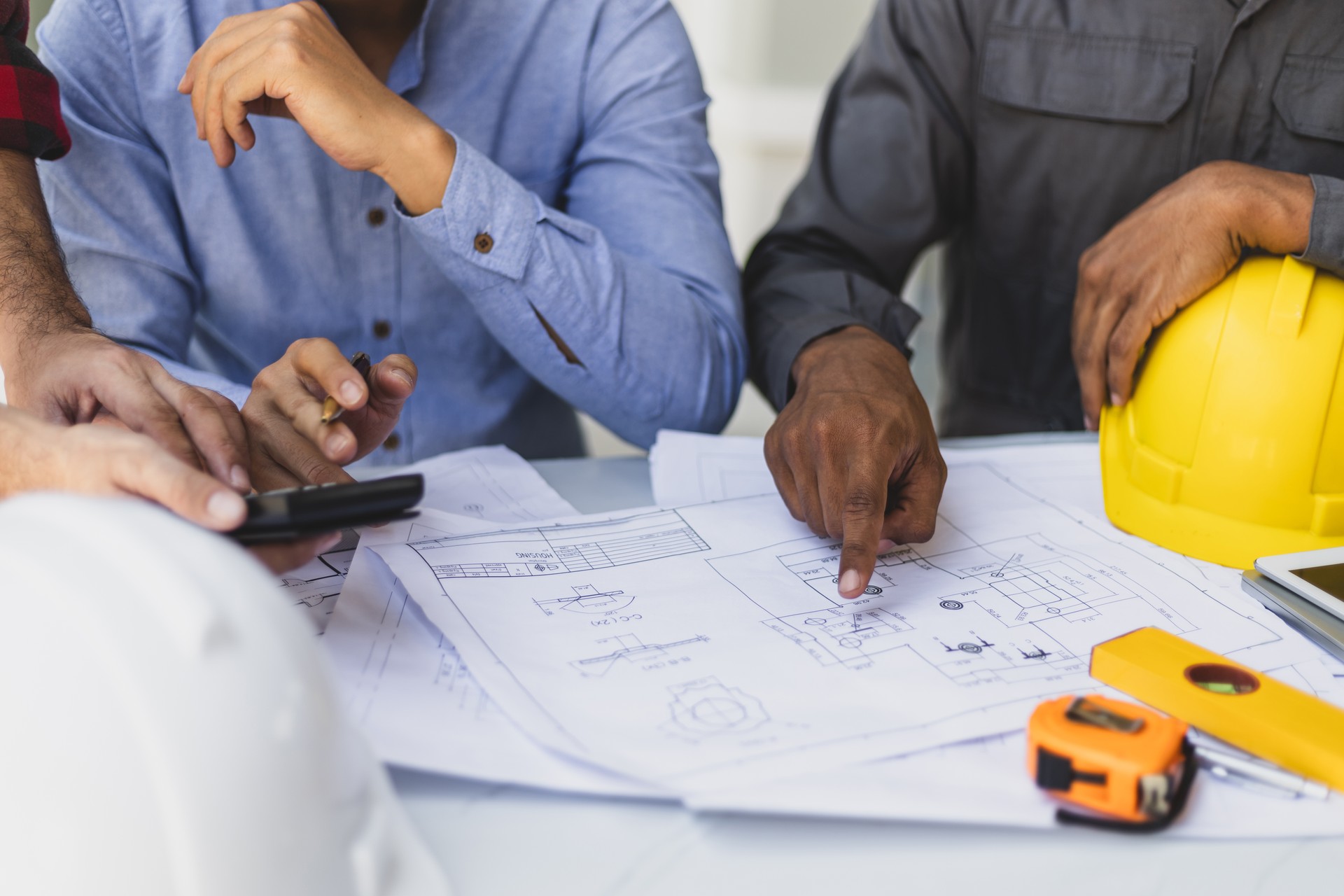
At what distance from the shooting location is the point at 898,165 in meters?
1.18

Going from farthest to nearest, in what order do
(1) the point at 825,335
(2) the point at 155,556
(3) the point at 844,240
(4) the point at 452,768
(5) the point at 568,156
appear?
(3) the point at 844,240 < (5) the point at 568,156 < (1) the point at 825,335 < (4) the point at 452,768 < (2) the point at 155,556

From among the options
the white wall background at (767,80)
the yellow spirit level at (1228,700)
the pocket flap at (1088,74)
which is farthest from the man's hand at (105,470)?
the white wall background at (767,80)

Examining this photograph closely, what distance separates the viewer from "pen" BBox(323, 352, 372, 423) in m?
0.65

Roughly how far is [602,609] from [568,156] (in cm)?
61

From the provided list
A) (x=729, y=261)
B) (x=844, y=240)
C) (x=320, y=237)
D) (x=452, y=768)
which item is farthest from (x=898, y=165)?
(x=452, y=768)

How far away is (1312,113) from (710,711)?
92 cm

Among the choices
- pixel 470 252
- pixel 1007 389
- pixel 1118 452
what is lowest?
pixel 1007 389

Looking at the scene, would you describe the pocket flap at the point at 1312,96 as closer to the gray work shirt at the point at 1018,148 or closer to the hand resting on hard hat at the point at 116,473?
the gray work shirt at the point at 1018,148

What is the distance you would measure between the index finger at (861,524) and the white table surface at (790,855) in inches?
6.5

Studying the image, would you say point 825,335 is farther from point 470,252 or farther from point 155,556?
point 155,556

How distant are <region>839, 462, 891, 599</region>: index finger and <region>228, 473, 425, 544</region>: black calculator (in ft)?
0.84

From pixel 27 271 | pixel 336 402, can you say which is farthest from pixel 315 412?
pixel 27 271

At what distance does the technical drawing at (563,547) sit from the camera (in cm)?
64

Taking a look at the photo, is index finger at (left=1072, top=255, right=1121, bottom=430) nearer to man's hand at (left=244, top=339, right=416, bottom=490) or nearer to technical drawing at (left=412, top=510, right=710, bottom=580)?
technical drawing at (left=412, top=510, right=710, bottom=580)
